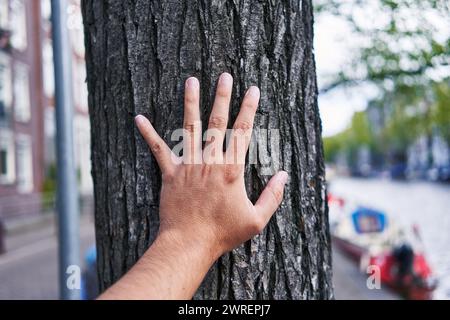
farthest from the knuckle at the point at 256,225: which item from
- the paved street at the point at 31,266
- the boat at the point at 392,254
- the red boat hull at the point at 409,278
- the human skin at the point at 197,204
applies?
the paved street at the point at 31,266

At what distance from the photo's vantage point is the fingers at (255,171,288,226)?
1497 mm

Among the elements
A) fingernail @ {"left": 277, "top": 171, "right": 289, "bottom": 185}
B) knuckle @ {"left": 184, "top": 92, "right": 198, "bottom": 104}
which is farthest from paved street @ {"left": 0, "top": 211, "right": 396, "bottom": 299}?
knuckle @ {"left": 184, "top": 92, "right": 198, "bottom": 104}

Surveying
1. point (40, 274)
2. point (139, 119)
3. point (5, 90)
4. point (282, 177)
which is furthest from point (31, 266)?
point (5, 90)

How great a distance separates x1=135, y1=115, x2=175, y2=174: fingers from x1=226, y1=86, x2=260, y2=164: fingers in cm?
18

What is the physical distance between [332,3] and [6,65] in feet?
61.1

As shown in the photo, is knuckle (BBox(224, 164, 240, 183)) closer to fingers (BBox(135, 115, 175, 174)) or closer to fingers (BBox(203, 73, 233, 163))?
fingers (BBox(203, 73, 233, 163))

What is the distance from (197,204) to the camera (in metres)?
1.41

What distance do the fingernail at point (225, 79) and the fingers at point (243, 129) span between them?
68mm

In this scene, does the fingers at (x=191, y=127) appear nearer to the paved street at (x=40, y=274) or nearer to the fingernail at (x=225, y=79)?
the fingernail at (x=225, y=79)

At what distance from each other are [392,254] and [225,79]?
6670 mm

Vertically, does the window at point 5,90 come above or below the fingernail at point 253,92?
above

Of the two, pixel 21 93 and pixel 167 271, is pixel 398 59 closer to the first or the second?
pixel 167 271

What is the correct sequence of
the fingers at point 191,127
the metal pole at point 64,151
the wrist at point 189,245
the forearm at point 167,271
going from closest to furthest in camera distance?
the forearm at point 167,271 → the wrist at point 189,245 → the fingers at point 191,127 → the metal pole at point 64,151

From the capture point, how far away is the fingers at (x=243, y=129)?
4.93ft
